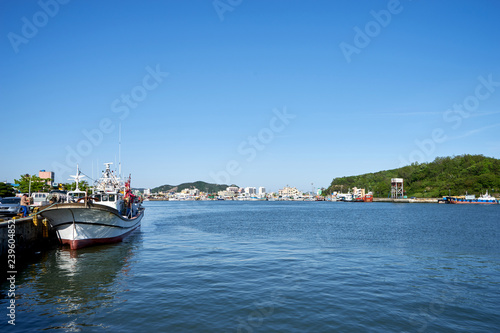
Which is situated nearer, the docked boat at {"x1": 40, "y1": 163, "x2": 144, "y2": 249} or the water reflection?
the water reflection

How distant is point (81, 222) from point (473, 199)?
175m

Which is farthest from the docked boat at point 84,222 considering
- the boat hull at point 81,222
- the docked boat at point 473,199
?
the docked boat at point 473,199

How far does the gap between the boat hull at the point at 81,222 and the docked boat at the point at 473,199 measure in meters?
168

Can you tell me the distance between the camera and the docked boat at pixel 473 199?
5694 inches

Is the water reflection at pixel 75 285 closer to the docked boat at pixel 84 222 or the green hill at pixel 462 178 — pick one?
the docked boat at pixel 84 222

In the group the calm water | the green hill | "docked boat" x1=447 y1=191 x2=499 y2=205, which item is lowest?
"docked boat" x1=447 y1=191 x2=499 y2=205

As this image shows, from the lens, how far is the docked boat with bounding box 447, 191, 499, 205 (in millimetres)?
144625

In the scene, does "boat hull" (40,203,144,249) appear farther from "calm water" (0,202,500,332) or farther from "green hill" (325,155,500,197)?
"green hill" (325,155,500,197)

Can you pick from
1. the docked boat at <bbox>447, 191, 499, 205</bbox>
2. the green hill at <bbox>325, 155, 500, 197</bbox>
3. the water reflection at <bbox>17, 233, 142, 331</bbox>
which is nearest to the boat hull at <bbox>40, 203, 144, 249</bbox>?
the water reflection at <bbox>17, 233, 142, 331</bbox>

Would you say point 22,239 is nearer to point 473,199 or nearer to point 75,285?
point 75,285

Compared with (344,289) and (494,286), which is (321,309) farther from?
(494,286)

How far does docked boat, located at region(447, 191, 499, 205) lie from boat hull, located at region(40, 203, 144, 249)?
168m

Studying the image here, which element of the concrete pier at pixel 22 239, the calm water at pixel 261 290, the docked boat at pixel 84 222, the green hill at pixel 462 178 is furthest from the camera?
the green hill at pixel 462 178

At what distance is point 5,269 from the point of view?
18.3 m
